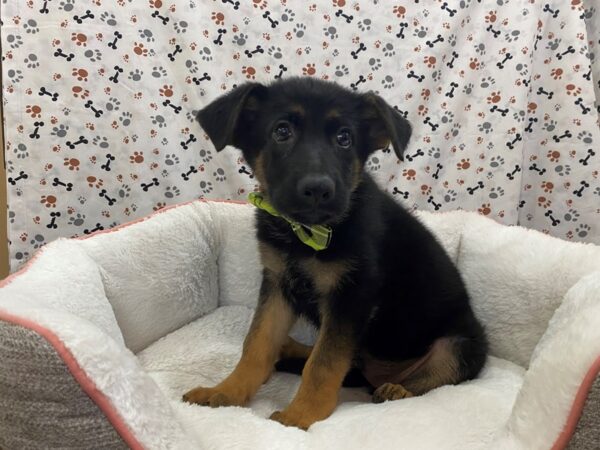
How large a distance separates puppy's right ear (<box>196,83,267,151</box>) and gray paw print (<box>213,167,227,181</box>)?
1095mm

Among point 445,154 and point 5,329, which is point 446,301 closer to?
point 445,154

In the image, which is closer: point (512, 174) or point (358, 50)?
point (358, 50)

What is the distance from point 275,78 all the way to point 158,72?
59cm

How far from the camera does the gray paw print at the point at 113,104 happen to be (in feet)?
9.13

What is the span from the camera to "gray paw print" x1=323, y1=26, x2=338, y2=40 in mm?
2896

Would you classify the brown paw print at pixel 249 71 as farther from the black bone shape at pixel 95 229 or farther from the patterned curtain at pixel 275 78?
the black bone shape at pixel 95 229

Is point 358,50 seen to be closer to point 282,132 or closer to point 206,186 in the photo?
point 206,186

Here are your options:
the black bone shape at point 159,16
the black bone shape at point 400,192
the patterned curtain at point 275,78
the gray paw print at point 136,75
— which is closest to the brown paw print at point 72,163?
the patterned curtain at point 275,78

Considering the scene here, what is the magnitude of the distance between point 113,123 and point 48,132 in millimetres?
310

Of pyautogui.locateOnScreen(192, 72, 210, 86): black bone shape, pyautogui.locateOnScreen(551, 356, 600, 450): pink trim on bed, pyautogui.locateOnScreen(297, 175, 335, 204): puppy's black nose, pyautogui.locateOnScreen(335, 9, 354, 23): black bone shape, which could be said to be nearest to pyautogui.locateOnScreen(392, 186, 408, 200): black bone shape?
pyautogui.locateOnScreen(335, 9, 354, 23): black bone shape

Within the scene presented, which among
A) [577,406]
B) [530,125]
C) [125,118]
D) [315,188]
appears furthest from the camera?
[530,125]

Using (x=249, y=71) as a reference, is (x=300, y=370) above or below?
below

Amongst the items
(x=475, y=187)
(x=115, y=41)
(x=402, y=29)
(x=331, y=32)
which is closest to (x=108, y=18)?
(x=115, y=41)

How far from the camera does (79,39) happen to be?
2.67 meters
